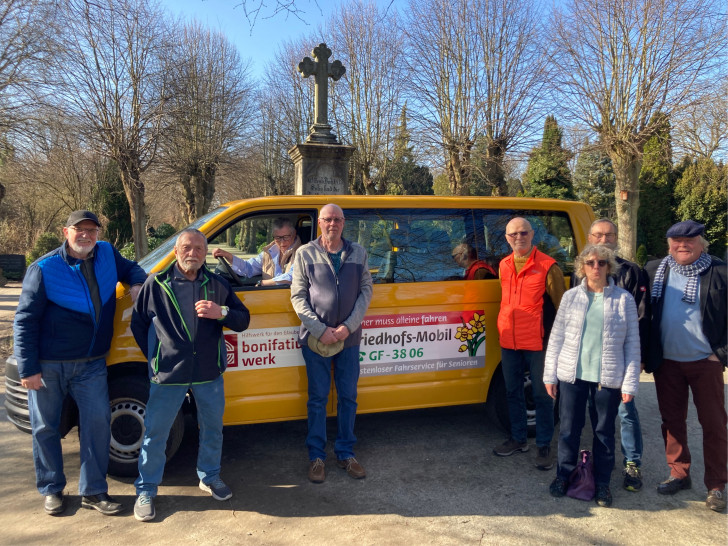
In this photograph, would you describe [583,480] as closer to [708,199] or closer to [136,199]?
[136,199]

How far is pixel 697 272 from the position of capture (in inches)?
134

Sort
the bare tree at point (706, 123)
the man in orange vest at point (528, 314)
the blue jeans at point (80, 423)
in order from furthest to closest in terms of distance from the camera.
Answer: the bare tree at point (706, 123) → the man in orange vest at point (528, 314) → the blue jeans at point (80, 423)

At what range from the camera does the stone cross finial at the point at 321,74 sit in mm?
10680


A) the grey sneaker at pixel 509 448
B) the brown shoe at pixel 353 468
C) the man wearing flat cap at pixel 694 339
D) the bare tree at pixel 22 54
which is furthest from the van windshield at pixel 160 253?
the bare tree at pixel 22 54

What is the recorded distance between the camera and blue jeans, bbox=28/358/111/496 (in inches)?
126

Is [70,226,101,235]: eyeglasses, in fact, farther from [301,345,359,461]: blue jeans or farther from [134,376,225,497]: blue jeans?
[301,345,359,461]: blue jeans

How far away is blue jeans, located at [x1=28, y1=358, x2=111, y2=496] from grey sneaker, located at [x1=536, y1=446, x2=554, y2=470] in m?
3.01

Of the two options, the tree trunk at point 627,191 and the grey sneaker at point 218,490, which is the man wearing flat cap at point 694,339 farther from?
the tree trunk at point 627,191

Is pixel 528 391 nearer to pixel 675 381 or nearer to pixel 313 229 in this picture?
pixel 675 381

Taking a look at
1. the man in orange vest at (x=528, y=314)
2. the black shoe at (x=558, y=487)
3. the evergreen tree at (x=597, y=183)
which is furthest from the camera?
the evergreen tree at (x=597, y=183)

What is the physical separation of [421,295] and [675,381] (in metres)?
1.81

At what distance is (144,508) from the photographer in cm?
320

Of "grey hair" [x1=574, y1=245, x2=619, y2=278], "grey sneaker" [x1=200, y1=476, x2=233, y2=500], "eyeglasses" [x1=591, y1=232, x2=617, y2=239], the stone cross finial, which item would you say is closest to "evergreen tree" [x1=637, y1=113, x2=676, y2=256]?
the stone cross finial

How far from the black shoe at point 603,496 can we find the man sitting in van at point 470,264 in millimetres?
1698
